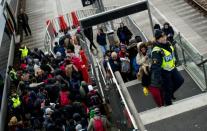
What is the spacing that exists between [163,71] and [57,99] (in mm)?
4630

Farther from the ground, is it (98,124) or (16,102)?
(98,124)

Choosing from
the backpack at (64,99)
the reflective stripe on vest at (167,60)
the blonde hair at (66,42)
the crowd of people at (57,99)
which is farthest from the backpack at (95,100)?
the blonde hair at (66,42)

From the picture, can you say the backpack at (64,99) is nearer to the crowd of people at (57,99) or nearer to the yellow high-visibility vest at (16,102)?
the crowd of people at (57,99)

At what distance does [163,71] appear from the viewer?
10.3 meters

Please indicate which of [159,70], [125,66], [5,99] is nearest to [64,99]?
[125,66]

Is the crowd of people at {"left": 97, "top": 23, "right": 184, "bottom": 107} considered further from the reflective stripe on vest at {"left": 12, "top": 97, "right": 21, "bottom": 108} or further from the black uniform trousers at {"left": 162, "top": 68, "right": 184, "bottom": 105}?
the reflective stripe on vest at {"left": 12, "top": 97, "right": 21, "bottom": 108}

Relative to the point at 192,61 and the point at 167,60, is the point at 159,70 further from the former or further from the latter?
the point at 192,61

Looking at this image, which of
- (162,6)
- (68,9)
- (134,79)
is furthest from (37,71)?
(68,9)

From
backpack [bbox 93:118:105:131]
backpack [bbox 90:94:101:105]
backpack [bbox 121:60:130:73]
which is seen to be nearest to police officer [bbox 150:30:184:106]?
backpack [bbox 93:118:105:131]

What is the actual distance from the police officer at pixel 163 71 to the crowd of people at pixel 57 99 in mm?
1480

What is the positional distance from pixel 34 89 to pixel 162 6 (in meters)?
13.4

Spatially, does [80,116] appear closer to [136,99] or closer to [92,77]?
[136,99]

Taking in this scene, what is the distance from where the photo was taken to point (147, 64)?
37.0 feet

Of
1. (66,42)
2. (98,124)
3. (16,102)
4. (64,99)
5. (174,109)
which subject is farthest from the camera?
(66,42)
